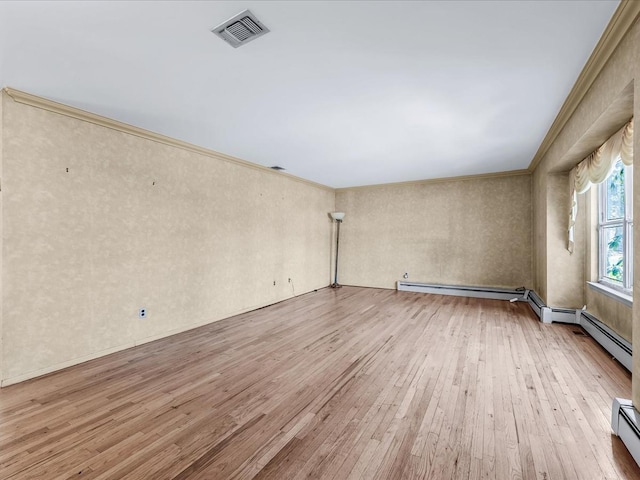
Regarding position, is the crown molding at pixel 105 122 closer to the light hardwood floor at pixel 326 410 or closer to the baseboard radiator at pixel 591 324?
the light hardwood floor at pixel 326 410

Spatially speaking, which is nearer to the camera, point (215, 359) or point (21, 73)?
point (21, 73)

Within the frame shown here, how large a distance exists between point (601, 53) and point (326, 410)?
315cm

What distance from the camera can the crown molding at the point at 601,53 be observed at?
165cm

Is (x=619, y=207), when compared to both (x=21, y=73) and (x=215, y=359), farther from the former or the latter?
(x=21, y=73)

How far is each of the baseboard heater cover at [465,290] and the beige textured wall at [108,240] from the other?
3596 millimetres

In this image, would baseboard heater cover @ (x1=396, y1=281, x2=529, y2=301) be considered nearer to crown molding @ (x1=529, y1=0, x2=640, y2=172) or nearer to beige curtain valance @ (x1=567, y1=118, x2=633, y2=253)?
beige curtain valance @ (x1=567, y1=118, x2=633, y2=253)

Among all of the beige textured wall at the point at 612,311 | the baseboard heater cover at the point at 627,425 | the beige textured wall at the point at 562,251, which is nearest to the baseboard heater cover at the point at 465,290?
the beige textured wall at the point at 562,251

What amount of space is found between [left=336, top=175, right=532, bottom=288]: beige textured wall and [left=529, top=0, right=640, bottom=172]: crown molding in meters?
2.82

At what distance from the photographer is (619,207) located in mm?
3336

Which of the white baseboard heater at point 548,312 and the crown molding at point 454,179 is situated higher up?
the crown molding at point 454,179

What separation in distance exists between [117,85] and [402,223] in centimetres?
577

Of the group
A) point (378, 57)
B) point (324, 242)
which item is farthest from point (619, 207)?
point (324, 242)

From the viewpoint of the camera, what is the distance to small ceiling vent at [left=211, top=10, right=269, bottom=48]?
170 centimetres

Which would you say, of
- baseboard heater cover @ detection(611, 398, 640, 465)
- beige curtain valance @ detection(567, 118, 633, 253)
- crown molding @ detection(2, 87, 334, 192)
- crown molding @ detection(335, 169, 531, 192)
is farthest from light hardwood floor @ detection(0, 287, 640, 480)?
crown molding @ detection(335, 169, 531, 192)
